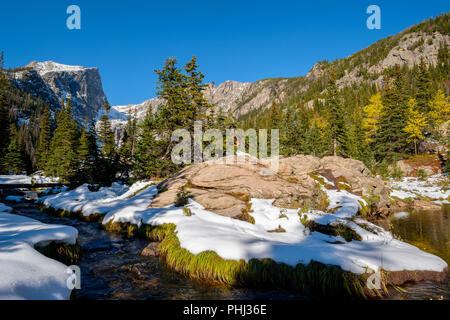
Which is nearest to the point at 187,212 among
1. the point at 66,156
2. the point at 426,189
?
the point at 426,189

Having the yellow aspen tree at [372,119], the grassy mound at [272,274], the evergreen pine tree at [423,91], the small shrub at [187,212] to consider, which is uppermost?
the evergreen pine tree at [423,91]

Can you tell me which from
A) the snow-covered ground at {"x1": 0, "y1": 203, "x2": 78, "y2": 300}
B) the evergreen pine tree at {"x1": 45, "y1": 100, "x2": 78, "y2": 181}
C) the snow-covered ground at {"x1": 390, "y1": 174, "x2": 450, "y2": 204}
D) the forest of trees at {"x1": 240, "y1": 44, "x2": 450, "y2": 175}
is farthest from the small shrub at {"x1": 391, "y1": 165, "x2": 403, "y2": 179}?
the evergreen pine tree at {"x1": 45, "y1": 100, "x2": 78, "y2": 181}

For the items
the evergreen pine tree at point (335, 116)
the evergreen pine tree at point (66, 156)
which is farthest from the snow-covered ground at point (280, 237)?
the evergreen pine tree at point (66, 156)

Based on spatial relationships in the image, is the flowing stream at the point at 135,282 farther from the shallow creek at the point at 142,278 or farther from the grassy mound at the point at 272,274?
the grassy mound at the point at 272,274

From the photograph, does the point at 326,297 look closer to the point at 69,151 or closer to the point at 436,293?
the point at 436,293

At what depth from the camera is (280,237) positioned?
920cm

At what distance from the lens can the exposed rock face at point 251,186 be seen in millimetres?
13665

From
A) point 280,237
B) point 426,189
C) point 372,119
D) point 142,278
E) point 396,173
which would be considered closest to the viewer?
point 142,278

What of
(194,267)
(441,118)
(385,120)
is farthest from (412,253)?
(441,118)

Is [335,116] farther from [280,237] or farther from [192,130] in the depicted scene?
[280,237]

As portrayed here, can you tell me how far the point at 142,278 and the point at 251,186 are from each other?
30.7 feet

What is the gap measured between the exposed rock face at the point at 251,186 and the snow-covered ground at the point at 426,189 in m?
7.20

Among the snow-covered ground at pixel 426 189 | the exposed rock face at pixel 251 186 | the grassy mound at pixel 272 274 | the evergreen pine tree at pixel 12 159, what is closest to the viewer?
the grassy mound at pixel 272 274
